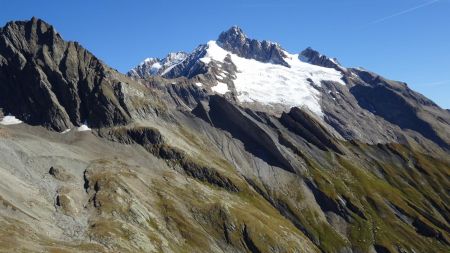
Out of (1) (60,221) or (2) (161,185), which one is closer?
(1) (60,221)

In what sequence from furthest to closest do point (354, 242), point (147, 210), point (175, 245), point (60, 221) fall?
point (354, 242), point (147, 210), point (175, 245), point (60, 221)

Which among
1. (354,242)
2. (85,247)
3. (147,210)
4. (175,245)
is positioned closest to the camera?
(85,247)

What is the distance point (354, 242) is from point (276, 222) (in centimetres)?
3371

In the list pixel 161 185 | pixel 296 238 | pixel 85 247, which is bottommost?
pixel 85 247

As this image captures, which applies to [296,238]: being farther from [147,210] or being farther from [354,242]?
[147,210]

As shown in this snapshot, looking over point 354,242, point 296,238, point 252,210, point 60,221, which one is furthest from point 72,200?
point 354,242

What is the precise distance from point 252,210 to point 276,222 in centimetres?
985

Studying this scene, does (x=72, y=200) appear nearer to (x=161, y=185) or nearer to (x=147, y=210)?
(x=147, y=210)

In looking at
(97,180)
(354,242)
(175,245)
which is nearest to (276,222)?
(354,242)

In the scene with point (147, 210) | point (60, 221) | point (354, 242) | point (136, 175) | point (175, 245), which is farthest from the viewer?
point (354, 242)

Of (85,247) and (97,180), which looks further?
(97,180)

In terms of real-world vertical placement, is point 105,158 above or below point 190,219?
above

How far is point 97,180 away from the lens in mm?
168875

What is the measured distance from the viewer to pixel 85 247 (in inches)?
4818
